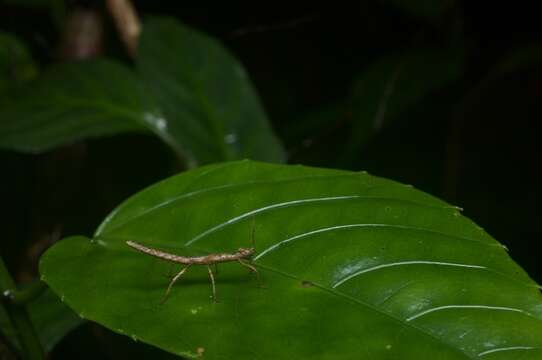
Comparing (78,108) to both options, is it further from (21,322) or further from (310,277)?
(310,277)

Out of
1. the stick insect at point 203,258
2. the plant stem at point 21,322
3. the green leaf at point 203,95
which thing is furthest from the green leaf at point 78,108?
the stick insect at point 203,258

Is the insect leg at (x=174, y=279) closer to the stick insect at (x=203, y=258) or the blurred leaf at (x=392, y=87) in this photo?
the stick insect at (x=203, y=258)

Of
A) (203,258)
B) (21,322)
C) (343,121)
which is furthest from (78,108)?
(203,258)

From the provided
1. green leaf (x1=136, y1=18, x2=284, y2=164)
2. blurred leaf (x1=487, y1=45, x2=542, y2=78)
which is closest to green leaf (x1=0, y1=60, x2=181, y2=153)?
green leaf (x1=136, y1=18, x2=284, y2=164)

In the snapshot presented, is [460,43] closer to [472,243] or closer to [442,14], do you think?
[442,14]

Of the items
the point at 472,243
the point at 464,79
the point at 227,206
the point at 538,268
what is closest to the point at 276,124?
the point at 464,79

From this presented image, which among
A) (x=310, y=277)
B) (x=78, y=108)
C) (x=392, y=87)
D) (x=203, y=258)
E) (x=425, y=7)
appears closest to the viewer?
(x=310, y=277)

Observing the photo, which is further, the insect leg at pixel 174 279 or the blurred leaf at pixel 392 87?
the blurred leaf at pixel 392 87
